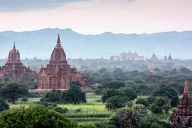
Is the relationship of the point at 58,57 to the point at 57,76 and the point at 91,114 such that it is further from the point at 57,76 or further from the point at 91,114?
the point at 91,114

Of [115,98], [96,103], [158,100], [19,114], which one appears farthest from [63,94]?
[19,114]

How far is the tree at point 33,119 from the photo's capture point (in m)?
38.8

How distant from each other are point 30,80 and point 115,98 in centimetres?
5028

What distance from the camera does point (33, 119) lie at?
3909cm

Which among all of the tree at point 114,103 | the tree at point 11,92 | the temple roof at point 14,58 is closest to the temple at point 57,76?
the temple roof at point 14,58

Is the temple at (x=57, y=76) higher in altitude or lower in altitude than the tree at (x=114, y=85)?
higher

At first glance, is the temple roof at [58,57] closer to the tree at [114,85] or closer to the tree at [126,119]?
the tree at [114,85]

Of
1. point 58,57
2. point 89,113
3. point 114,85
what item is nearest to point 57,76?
point 58,57

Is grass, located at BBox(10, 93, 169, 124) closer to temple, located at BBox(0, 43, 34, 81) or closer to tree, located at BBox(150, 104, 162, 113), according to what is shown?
tree, located at BBox(150, 104, 162, 113)

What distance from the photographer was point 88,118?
72125 millimetres

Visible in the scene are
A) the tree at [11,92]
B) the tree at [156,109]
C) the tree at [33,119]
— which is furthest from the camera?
the tree at [11,92]

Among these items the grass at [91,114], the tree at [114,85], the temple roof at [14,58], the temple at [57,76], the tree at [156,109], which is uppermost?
the temple roof at [14,58]

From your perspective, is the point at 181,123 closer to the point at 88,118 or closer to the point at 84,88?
the point at 88,118

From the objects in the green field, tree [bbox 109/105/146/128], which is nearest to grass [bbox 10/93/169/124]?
the green field
